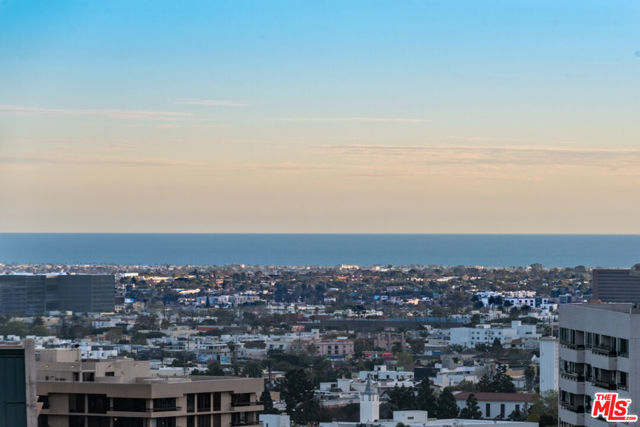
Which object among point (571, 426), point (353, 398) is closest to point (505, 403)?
point (353, 398)

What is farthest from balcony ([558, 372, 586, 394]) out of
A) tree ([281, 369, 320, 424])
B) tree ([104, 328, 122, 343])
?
tree ([104, 328, 122, 343])

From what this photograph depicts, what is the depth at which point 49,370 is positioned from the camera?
37312 millimetres

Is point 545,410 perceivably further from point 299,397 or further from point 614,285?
point 614,285

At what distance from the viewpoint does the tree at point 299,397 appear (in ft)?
266

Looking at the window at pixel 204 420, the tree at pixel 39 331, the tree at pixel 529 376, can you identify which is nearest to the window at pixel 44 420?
the window at pixel 204 420

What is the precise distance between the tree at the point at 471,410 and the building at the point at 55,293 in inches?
3393

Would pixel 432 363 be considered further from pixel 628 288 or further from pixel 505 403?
pixel 505 403

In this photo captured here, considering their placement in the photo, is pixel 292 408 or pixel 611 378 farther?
pixel 292 408

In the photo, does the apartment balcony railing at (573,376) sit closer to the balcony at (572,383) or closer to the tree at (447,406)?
the balcony at (572,383)

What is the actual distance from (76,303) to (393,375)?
75.0 meters

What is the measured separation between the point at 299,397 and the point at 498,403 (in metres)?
11.6

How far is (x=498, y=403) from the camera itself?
82812mm

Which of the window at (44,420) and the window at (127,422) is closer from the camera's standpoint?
the window at (44,420)

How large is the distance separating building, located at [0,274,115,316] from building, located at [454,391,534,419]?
8389cm
